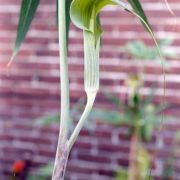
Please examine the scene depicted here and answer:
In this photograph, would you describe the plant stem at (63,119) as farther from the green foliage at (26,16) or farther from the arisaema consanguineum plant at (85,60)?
the green foliage at (26,16)

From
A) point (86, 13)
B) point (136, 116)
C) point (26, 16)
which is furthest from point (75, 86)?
point (86, 13)

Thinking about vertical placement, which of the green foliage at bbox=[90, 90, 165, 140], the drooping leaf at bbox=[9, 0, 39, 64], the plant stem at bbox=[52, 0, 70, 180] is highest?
the drooping leaf at bbox=[9, 0, 39, 64]

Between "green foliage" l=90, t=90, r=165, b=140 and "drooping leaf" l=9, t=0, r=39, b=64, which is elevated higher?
"drooping leaf" l=9, t=0, r=39, b=64

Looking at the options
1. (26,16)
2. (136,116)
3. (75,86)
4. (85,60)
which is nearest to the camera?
(85,60)

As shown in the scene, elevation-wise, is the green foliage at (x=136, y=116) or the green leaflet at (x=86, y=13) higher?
the green leaflet at (x=86, y=13)

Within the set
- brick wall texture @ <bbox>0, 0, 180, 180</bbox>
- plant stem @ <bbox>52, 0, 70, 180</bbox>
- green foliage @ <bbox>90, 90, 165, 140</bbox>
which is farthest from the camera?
brick wall texture @ <bbox>0, 0, 180, 180</bbox>

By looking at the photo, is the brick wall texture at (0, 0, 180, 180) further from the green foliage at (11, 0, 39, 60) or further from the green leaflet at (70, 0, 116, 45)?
the green leaflet at (70, 0, 116, 45)

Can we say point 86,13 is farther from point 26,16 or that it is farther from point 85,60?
point 26,16

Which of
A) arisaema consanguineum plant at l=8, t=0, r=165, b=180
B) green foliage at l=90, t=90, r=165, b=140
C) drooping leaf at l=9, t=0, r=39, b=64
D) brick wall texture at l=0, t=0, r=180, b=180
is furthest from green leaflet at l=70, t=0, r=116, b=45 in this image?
brick wall texture at l=0, t=0, r=180, b=180

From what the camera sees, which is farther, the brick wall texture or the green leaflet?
the brick wall texture

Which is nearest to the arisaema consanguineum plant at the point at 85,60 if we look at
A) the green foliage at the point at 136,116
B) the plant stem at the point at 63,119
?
the plant stem at the point at 63,119
